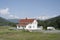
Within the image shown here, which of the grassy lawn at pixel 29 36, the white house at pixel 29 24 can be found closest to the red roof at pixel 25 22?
the white house at pixel 29 24

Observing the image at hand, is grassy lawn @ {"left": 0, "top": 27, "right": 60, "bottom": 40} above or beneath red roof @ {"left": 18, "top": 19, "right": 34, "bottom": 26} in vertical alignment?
beneath

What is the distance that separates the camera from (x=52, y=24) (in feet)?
207

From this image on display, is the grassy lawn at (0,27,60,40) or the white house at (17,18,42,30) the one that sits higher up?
the white house at (17,18,42,30)

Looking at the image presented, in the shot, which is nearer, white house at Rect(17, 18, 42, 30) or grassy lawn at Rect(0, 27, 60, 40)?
grassy lawn at Rect(0, 27, 60, 40)

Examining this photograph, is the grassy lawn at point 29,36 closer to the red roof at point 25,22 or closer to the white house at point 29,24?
the white house at point 29,24

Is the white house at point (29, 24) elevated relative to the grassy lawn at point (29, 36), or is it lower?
elevated

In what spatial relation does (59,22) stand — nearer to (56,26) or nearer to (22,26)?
(56,26)

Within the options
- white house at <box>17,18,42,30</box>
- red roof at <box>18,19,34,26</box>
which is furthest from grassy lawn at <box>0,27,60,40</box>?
red roof at <box>18,19,34,26</box>

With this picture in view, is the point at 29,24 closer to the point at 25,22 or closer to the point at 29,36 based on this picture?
the point at 25,22

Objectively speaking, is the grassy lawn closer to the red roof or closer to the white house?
the white house

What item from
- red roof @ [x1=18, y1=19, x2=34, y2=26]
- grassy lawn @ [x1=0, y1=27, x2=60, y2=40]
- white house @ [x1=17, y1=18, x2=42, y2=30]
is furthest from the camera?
red roof @ [x1=18, y1=19, x2=34, y2=26]

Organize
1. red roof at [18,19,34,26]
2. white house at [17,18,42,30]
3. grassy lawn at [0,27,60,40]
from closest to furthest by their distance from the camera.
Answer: grassy lawn at [0,27,60,40], white house at [17,18,42,30], red roof at [18,19,34,26]

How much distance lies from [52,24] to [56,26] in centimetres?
370

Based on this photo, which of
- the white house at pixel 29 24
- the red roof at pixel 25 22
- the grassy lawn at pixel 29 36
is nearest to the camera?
the grassy lawn at pixel 29 36
